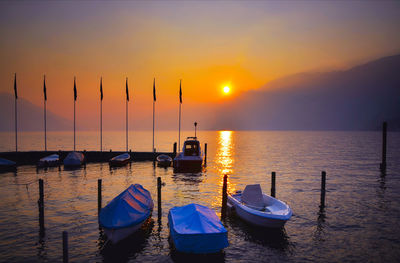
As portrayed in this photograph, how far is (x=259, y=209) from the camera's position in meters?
16.4

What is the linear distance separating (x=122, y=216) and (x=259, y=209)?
8566 millimetres

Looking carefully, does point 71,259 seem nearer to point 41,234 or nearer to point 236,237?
point 41,234

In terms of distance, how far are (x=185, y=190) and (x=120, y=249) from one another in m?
13.7

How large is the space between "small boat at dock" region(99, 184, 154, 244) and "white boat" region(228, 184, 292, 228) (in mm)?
6102

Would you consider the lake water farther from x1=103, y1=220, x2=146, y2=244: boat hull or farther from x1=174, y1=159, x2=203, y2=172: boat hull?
x1=174, y1=159, x2=203, y2=172: boat hull

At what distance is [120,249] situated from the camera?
12992 mm

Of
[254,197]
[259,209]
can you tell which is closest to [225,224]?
[259,209]

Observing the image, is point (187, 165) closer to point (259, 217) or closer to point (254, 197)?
point (254, 197)

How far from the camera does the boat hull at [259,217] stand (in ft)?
46.1

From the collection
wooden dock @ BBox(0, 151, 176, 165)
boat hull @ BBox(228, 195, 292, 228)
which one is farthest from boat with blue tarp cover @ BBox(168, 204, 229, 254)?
wooden dock @ BBox(0, 151, 176, 165)

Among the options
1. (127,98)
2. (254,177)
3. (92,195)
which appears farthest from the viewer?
(127,98)

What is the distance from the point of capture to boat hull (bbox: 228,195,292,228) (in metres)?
14.0

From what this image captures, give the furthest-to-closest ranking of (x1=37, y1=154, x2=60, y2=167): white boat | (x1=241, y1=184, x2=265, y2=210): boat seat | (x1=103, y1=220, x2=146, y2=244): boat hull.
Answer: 1. (x1=37, y1=154, x2=60, y2=167): white boat
2. (x1=241, y1=184, x2=265, y2=210): boat seat
3. (x1=103, y1=220, x2=146, y2=244): boat hull

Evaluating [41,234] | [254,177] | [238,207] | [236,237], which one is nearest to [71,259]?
[41,234]
